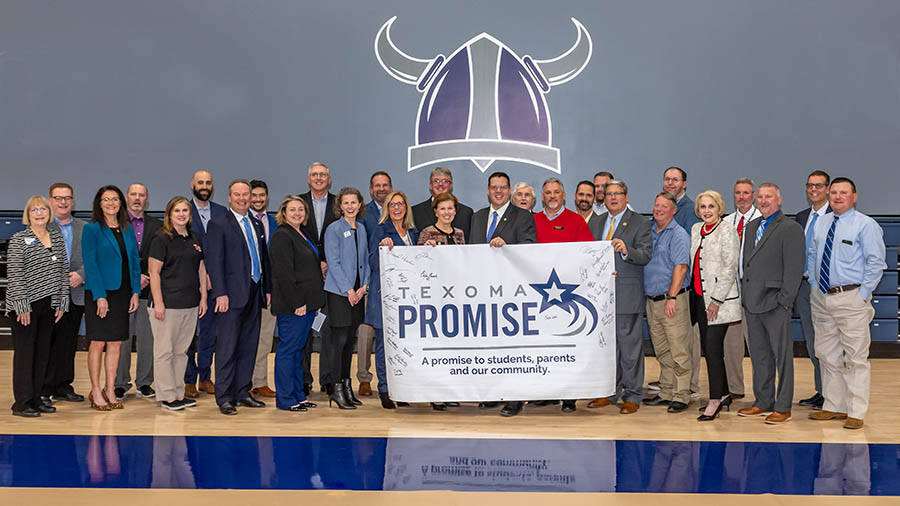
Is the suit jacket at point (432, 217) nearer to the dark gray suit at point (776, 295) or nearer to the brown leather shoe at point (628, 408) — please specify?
the brown leather shoe at point (628, 408)

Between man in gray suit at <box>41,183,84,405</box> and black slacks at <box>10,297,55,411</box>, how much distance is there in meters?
0.16

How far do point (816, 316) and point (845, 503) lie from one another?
1.76 metres

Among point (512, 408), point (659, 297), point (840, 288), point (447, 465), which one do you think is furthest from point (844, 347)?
point (447, 465)

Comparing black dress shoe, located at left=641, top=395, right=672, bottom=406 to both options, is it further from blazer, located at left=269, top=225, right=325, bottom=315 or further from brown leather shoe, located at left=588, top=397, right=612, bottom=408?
blazer, located at left=269, top=225, right=325, bottom=315

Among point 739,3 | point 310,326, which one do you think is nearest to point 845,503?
point 310,326

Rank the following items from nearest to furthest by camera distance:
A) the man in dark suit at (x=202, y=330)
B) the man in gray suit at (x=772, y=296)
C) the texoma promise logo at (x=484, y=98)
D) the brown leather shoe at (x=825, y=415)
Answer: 1. the man in gray suit at (x=772, y=296)
2. the brown leather shoe at (x=825, y=415)
3. the man in dark suit at (x=202, y=330)
4. the texoma promise logo at (x=484, y=98)

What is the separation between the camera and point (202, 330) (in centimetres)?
493

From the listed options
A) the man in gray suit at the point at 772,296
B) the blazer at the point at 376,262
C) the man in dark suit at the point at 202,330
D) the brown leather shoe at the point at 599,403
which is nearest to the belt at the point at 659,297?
the man in gray suit at the point at 772,296

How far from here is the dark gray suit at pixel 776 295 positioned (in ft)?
13.8

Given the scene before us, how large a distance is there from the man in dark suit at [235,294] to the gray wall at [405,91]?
2606 mm

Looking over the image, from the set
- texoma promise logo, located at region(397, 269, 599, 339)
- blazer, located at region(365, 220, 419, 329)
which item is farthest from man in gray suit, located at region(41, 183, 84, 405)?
texoma promise logo, located at region(397, 269, 599, 339)

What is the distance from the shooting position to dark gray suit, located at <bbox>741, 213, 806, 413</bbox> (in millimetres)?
4199

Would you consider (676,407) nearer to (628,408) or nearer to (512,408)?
(628,408)

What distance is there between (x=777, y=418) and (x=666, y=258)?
1.11 m
